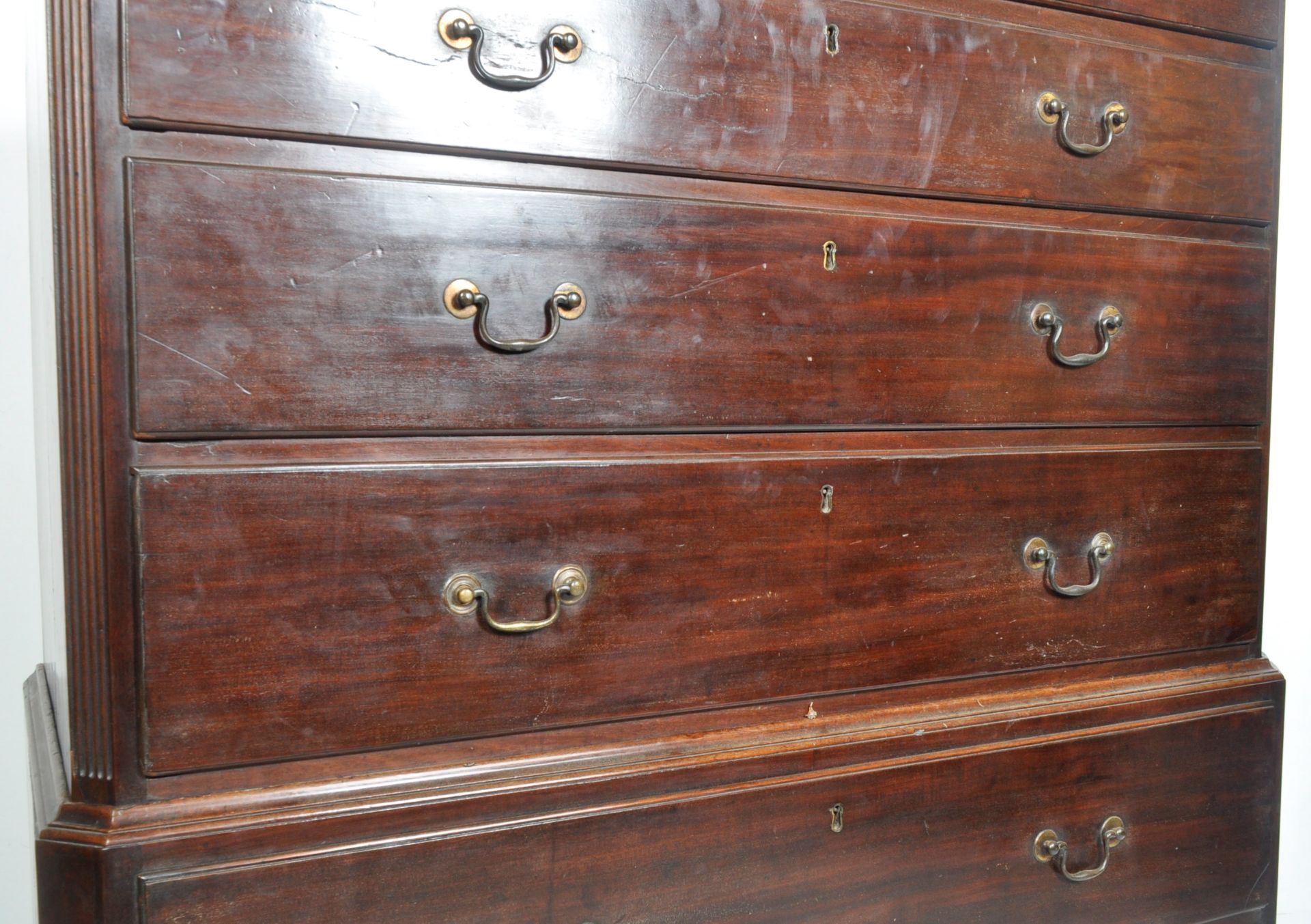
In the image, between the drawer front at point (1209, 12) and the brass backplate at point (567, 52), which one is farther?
the drawer front at point (1209, 12)

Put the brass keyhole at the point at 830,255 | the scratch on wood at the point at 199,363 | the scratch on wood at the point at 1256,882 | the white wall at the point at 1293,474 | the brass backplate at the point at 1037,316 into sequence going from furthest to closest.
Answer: the white wall at the point at 1293,474 < the scratch on wood at the point at 1256,882 < the brass backplate at the point at 1037,316 < the brass keyhole at the point at 830,255 < the scratch on wood at the point at 199,363

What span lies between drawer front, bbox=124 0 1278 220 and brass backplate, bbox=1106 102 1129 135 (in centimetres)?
1

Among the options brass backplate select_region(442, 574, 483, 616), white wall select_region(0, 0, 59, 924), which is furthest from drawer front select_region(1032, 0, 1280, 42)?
white wall select_region(0, 0, 59, 924)

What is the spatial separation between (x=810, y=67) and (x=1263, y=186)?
0.62 metres

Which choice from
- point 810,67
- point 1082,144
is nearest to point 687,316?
point 810,67

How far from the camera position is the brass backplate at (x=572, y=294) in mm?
908

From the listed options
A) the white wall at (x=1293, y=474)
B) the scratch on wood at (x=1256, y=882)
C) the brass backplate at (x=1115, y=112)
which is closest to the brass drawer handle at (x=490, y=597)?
the brass backplate at (x=1115, y=112)

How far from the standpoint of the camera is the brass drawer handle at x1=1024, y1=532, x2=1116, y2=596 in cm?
113

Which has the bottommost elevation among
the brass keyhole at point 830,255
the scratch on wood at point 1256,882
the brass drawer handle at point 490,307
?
the scratch on wood at point 1256,882

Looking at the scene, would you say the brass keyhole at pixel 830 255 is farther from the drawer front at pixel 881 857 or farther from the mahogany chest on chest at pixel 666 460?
the drawer front at pixel 881 857

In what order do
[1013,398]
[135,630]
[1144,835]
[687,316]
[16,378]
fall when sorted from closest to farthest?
[135,630]
[687,316]
[1013,398]
[1144,835]
[16,378]

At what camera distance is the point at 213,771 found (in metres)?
0.85

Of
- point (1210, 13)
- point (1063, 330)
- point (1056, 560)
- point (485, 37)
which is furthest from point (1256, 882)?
point (485, 37)

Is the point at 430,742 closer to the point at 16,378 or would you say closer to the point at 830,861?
the point at 830,861
